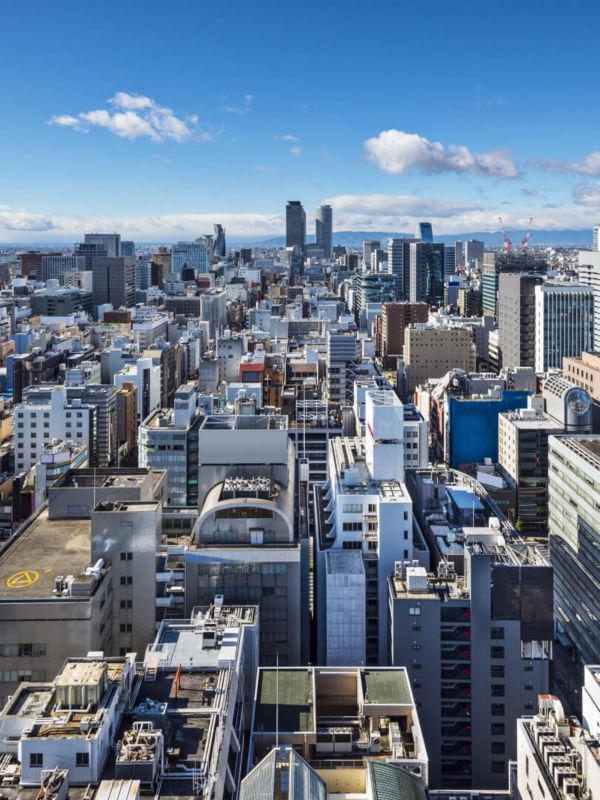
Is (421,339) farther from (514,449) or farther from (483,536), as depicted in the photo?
(483,536)

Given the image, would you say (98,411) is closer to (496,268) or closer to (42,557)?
(42,557)

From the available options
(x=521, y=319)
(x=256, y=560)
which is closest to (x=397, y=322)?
(x=521, y=319)

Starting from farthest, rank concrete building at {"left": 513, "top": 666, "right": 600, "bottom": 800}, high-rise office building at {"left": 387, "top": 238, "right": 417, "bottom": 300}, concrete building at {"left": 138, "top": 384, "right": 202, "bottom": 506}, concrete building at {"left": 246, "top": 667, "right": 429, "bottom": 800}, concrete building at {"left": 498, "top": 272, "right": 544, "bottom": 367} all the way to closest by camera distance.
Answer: high-rise office building at {"left": 387, "top": 238, "right": 417, "bottom": 300}
concrete building at {"left": 498, "top": 272, "right": 544, "bottom": 367}
concrete building at {"left": 138, "top": 384, "right": 202, "bottom": 506}
concrete building at {"left": 246, "top": 667, "right": 429, "bottom": 800}
concrete building at {"left": 513, "top": 666, "right": 600, "bottom": 800}

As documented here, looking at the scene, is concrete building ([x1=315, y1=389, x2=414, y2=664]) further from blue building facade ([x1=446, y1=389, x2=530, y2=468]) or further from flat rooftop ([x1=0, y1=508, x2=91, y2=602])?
blue building facade ([x1=446, y1=389, x2=530, y2=468])

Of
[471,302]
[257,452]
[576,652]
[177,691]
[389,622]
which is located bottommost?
[576,652]

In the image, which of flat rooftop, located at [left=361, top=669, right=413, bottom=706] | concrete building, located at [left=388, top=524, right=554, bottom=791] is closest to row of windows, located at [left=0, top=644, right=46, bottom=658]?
flat rooftop, located at [left=361, top=669, right=413, bottom=706]

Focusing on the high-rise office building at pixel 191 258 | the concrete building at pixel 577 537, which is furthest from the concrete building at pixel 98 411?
the high-rise office building at pixel 191 258

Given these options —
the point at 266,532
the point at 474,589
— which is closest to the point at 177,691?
the point at 266,532
